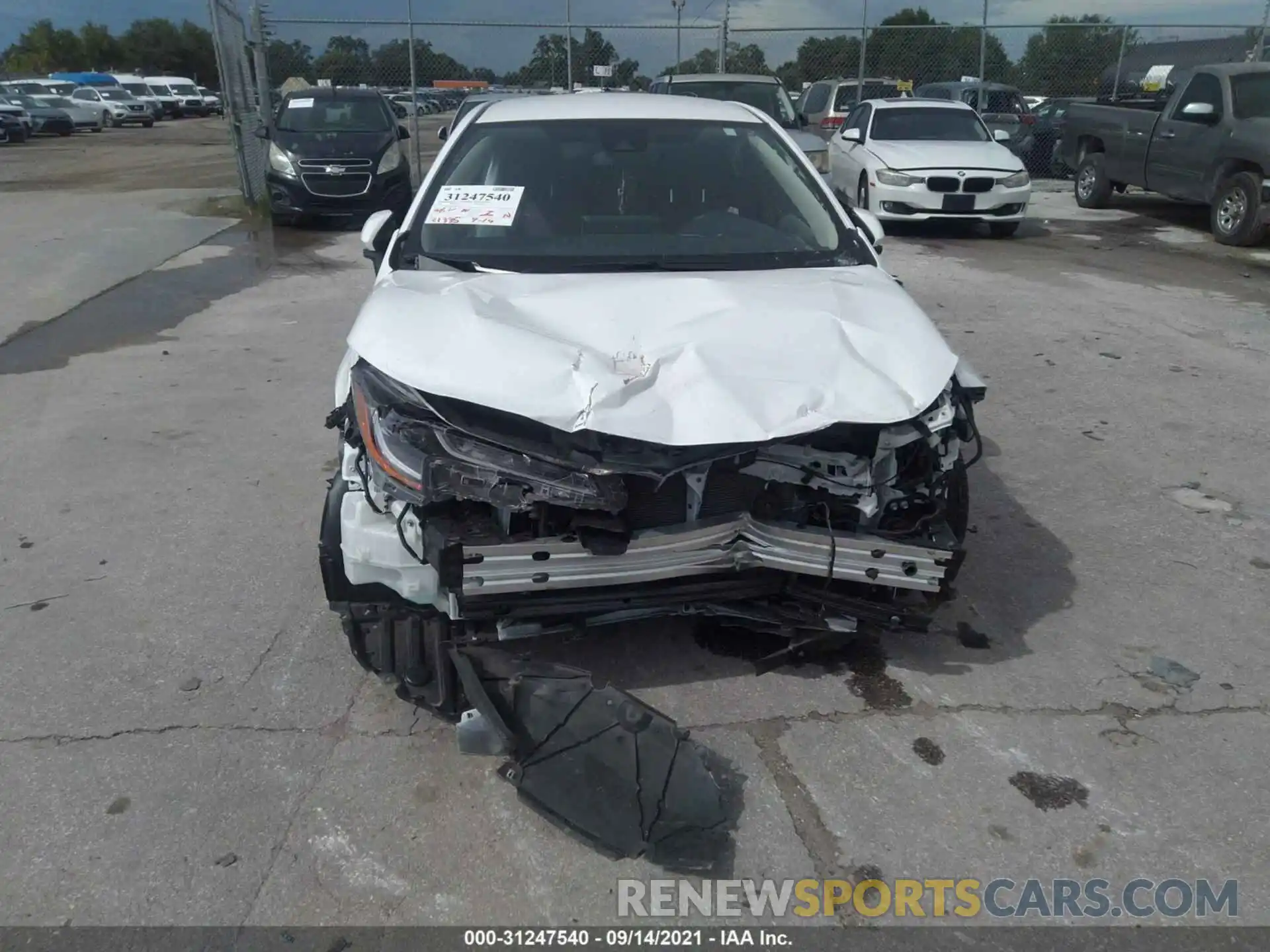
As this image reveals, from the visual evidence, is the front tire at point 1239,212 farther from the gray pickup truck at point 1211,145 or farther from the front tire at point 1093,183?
the front tire at point 1093,183

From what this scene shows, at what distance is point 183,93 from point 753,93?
44506 millimetres

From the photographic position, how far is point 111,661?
141 inches

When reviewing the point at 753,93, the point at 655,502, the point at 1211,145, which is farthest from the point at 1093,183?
the point at 655,502

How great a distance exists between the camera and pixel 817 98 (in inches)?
778

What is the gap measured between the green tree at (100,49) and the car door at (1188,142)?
85745mm

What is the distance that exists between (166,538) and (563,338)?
93.2 inches

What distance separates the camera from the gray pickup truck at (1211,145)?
1111 centimetres

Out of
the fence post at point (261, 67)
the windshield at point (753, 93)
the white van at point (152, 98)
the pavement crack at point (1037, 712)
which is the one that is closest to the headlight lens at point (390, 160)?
the fence post at point (261, 67)

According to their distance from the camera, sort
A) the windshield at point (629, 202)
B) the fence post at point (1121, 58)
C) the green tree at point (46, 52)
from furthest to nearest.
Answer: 1. the green tree at point (46, 52)
2. the fence post at point (1121, 58)
3. the windshield at point (629, 202)

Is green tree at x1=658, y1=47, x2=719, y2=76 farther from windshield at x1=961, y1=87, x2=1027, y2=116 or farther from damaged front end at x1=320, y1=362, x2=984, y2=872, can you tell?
damaged front end at x1=320, y1=362, x2=984, y2=872

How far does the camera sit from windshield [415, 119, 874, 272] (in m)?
4.07

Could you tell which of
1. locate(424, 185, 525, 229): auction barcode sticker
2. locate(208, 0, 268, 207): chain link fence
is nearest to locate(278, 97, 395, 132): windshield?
locate(208, 0, 268, 207): chain link fence
